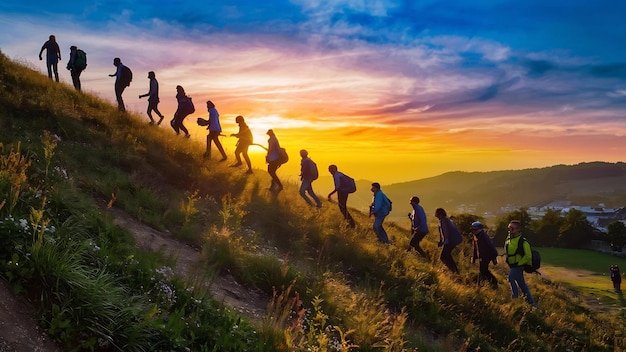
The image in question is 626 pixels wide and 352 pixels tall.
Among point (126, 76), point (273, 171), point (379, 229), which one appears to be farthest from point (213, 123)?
point (379, 229)

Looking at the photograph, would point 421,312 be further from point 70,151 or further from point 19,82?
point 19,82

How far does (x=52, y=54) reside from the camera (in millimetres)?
16641

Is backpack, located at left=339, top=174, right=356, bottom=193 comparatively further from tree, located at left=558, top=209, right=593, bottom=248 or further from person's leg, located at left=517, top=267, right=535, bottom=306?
tree, located at left=558, top=209, right=593, bottom=248

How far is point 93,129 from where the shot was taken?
1266 cm

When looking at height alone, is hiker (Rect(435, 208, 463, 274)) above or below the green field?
above

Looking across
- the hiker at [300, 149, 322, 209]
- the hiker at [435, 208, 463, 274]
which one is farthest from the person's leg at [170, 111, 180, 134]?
the hiker at [435, 208, 463, 274]

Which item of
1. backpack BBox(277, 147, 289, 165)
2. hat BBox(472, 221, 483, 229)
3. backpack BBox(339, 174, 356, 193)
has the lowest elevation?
hat BBox(472, 221, 483, 229)

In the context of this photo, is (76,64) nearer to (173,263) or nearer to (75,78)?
(75,78)

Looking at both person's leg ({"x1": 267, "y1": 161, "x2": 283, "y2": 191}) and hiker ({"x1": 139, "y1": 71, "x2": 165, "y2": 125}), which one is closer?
person's leg ({"x1": 267, "y1": 161, "x2": 283, "y2": 191})

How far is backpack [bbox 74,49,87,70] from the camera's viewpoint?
1650 centimetres

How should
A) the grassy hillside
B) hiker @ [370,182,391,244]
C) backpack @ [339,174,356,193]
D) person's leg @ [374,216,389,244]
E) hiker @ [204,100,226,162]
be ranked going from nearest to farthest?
the grassy hillside < hiker @ [370,182,391,244] < person's leg @ [374,216,389,244] < backpack @ [339,174,356,193] < hiker @ [204,100,226,162]

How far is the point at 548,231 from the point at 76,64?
9020cm

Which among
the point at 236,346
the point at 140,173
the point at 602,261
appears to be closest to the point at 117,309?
the point at 236,346

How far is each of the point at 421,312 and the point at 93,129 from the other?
11.1m
